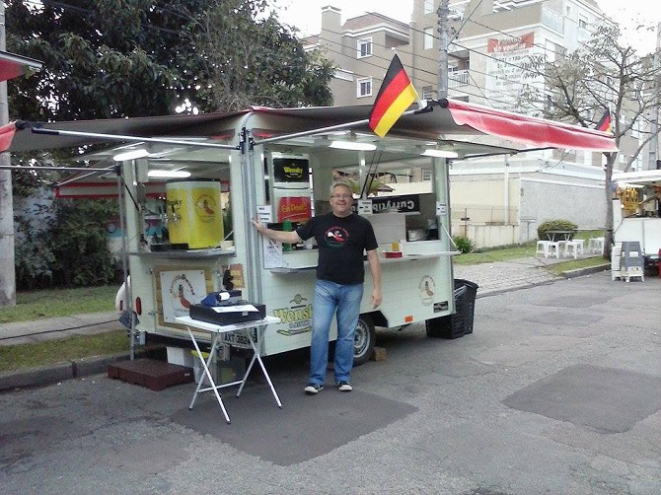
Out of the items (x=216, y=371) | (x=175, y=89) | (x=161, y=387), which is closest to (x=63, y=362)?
(x=161, y=387)

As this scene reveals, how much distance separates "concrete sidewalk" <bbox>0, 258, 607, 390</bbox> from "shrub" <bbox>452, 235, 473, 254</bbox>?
5116 millimetres

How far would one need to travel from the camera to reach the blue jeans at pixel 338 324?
18.9 ft

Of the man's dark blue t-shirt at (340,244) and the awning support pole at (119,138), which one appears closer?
the awning support pole at (119,138)

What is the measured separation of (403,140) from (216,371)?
2977 mm

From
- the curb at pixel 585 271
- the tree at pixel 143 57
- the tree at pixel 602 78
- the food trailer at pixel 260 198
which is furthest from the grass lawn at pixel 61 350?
the tree at pixel 602 78

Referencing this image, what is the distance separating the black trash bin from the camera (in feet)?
26.7

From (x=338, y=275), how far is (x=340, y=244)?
11.1 inches

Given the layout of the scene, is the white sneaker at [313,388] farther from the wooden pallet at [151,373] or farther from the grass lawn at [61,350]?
the grass lawn at [61,350]

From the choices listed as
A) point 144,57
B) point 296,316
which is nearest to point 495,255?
point 144,57

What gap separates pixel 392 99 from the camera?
4789 mm

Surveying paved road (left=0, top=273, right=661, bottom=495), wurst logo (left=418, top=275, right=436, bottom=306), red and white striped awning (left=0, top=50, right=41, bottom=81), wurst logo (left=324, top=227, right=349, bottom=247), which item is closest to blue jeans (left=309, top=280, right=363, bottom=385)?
paved road (left=0, top=273, right=661, bottom=495)

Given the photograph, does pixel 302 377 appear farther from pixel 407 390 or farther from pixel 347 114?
pixel 347 114

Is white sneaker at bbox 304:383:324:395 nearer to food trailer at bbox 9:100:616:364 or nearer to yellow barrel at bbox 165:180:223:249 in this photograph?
food trailer at bbox 9:100:616:364

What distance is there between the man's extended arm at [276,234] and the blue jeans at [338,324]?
1.46ft
